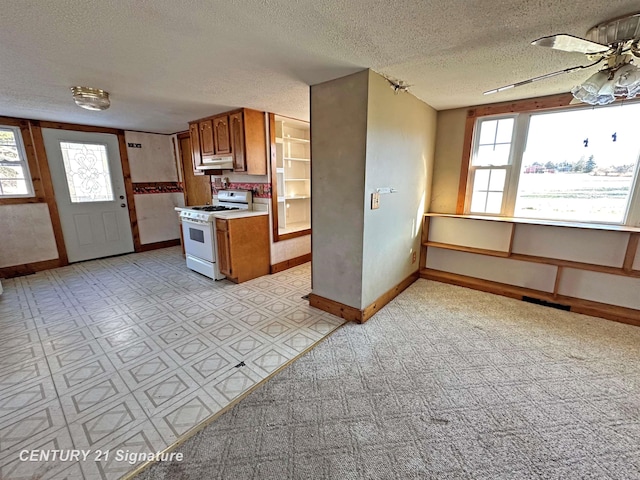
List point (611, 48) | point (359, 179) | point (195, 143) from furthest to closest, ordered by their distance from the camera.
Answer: point (195, 143) < point (359, 179) < point (611, 48)

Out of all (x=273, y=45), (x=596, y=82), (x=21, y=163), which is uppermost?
(x=273, y=45)

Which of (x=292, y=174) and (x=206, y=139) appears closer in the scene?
(x=206, y=139)

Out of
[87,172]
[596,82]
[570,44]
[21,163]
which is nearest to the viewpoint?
[570,44]

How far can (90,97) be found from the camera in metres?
2.54

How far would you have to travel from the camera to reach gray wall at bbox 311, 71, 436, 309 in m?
2.31

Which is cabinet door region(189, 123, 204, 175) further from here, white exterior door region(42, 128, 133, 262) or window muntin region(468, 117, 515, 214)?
window muntin region(468, 117, 515, 214)

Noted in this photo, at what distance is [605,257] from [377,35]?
314 cm

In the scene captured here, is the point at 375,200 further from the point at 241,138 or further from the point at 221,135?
the point at 221,135

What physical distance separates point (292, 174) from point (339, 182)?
7.48 ft

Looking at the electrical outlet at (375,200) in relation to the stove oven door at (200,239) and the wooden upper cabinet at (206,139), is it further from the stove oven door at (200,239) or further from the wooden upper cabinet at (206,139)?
the wooden upper cabinet at (206,139)

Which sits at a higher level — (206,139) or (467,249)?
(206,139)

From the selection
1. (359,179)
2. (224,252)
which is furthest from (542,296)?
(224,252)

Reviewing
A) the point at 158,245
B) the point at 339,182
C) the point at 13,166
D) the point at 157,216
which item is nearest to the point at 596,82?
the point at 339,182

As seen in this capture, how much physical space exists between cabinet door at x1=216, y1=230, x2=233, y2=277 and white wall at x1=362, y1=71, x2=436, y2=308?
6.08ft
